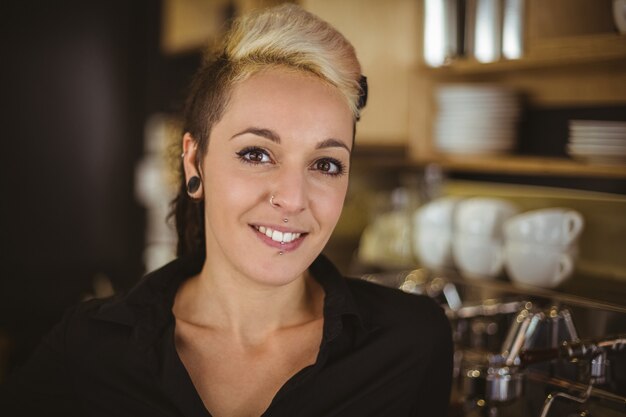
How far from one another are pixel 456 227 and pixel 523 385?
0.74 m

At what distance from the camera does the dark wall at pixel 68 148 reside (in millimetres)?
4262

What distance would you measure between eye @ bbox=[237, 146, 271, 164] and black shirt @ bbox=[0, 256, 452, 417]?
312 millimetres

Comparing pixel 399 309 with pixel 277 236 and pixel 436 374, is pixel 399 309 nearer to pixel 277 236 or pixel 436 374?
pixel 436 374

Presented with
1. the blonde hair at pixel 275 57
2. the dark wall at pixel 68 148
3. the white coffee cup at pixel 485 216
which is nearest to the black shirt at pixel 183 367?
the blonde hair at pixel 275 57

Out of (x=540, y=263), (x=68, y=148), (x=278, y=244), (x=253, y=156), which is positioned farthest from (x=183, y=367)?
(x=68, y=148)

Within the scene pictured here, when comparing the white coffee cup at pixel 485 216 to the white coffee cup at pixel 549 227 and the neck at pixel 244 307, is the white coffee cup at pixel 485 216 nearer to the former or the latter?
the white coffee cup at pixel 549 227

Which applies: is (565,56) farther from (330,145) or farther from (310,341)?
(310,341)

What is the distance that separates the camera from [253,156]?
1373 millimetres

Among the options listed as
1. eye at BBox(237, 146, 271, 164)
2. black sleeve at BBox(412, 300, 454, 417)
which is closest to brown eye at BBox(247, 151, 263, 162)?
eye at BBox(237, 146, 271, 164)

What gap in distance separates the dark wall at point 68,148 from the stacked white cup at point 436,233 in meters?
2.23

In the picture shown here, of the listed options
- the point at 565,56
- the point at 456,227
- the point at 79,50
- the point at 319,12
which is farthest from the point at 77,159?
the point at 565,56

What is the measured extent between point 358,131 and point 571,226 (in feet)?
2.77

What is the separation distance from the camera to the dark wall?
14.0 feet

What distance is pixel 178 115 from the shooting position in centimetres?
172
